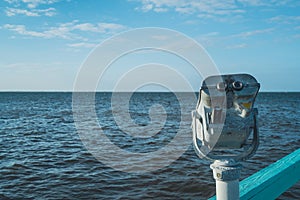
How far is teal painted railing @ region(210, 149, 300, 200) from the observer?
1.96m

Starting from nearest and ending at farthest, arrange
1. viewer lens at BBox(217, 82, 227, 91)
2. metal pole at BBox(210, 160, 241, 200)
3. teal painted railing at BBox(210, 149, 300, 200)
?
viewer lens at BBox(217, 82, 227, 91) → metal pole at BBox(210, 160, 241, 200) → teal painted railing at BBox(210, 149, 300, 200)

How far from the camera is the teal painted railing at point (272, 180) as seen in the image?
6.44 feet

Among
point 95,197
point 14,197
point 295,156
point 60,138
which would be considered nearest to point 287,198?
point 95,197

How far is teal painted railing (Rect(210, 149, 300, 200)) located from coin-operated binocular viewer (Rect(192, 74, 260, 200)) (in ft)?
1.46

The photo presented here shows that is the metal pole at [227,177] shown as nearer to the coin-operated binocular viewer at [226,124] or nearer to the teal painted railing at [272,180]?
the coin-operated binocular viewer at [226,124]

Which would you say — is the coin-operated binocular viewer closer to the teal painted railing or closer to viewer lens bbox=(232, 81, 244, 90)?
viewer lens bbox=(232, 81, 244, 90)

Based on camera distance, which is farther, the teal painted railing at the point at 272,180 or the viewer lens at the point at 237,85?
the teal painted railing at the point at 272,180

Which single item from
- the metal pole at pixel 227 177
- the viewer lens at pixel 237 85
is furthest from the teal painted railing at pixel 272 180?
the viewer lens at pixel 237 85

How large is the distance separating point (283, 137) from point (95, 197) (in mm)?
11120

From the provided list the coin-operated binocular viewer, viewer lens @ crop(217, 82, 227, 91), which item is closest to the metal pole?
the coin-operated binocular viewer

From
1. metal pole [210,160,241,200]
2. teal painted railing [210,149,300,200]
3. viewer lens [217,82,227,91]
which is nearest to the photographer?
viewer lens [217,82,227,91]

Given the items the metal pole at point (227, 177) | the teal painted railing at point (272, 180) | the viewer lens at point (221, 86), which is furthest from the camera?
the teal painted railing at point (272, 180)

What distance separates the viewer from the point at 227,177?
1493 mm

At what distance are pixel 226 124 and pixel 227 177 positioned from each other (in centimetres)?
27
